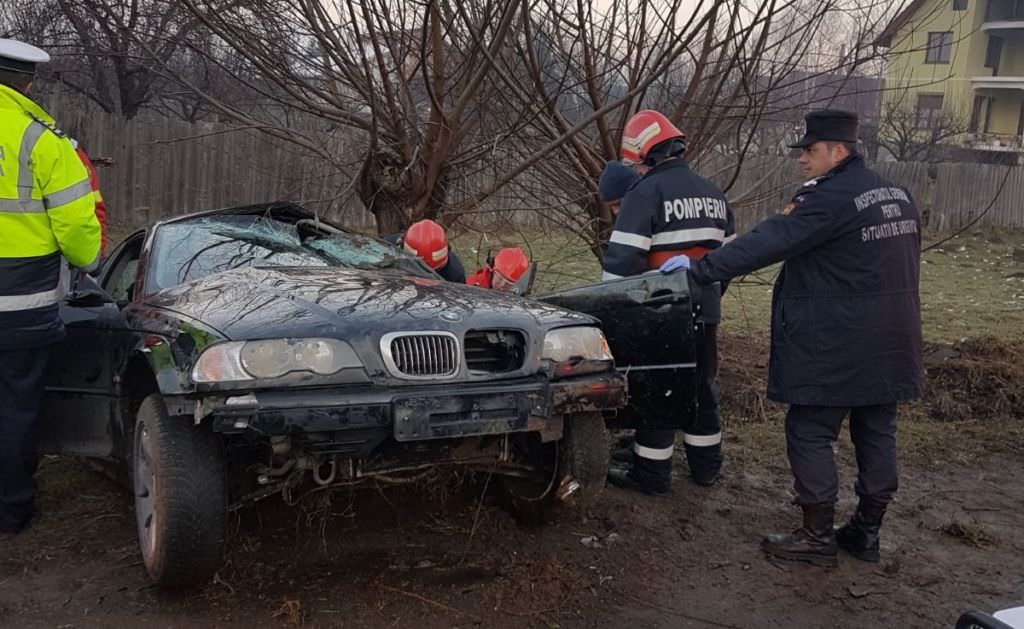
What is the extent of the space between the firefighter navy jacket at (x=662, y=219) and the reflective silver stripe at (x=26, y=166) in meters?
2.73

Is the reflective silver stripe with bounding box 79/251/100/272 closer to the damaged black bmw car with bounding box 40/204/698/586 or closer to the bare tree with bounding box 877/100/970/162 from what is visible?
the damaged black bmw car with bounding box 40/204/698/586

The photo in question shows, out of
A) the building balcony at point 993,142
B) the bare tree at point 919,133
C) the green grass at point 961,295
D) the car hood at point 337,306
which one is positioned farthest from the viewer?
the building balcony at point 993,142

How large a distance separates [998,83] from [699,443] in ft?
124

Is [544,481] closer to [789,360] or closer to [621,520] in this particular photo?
[621,520]

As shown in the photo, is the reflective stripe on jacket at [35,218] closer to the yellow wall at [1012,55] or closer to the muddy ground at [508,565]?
the muddy ground at [508,565]

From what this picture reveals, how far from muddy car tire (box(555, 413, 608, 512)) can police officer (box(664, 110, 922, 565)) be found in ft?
2.87

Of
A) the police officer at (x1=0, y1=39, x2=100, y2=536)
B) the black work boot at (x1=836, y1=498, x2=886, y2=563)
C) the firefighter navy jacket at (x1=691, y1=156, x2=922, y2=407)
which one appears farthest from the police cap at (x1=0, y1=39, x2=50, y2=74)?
the black work boot at (x1=836, y1=498, x2=886, y2=563)

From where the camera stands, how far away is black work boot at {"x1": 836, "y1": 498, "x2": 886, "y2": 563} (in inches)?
163

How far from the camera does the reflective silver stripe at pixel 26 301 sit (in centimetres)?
402

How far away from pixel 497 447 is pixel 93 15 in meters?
4.28

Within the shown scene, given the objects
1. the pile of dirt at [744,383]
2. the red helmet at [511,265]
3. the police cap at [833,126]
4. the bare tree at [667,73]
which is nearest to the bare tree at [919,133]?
the pile of dirt at [744,383]

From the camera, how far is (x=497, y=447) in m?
3.73

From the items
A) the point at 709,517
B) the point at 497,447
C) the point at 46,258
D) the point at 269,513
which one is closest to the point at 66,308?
the point at 46,258

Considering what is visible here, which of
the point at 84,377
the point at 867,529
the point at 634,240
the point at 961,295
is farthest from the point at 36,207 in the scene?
the point at 961,295
